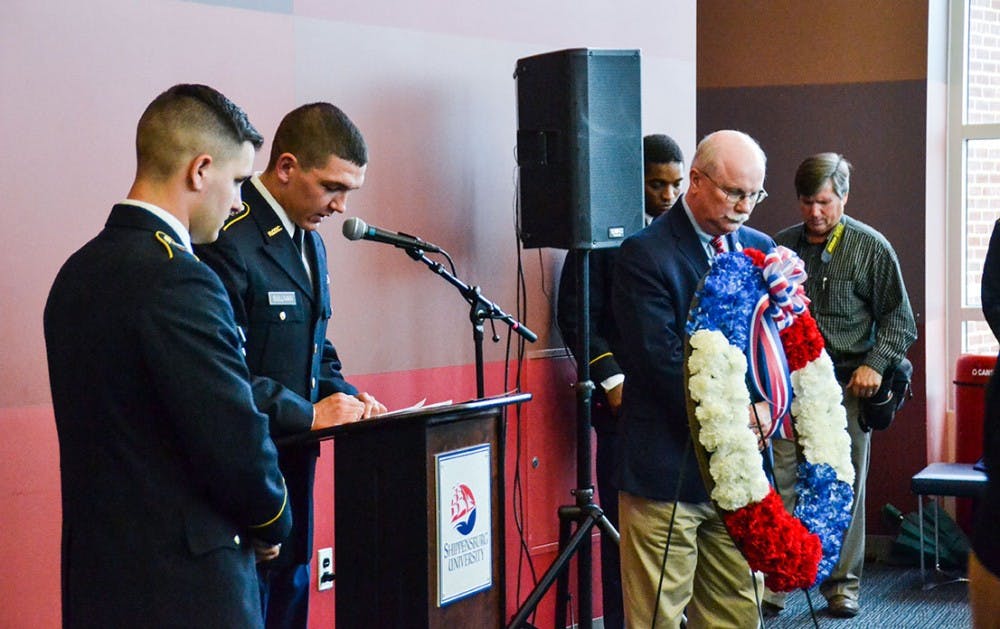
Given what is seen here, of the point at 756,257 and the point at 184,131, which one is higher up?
the point at 184,131

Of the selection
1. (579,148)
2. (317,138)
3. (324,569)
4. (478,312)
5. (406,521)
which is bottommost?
(324,569)

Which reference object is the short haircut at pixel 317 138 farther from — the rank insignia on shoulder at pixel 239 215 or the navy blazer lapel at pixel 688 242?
the navy blazer lapel at pixel 688 242

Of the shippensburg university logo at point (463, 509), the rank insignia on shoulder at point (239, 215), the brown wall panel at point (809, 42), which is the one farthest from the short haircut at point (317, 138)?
the brown wall panel at point (809, 42)

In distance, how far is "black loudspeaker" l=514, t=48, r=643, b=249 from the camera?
13.7ft

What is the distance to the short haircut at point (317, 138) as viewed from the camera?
2922mm

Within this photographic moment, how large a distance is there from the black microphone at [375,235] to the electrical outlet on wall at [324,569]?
1033mm

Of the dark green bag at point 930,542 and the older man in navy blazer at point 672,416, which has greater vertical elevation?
the older man in navy blazer at point 672,416

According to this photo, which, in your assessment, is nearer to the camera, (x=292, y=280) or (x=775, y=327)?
(x=292, y=280)

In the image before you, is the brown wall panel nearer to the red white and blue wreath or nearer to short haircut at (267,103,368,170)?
the red white and blue wreath

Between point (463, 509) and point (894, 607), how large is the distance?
3.22 meters

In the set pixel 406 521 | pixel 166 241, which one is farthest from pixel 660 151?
pixel 166 241

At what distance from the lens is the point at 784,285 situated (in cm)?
308

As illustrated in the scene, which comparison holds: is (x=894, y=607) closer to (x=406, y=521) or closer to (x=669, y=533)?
(x=669, y=533)

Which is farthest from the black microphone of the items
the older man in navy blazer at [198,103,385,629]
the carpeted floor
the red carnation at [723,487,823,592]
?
the carpeted floor
